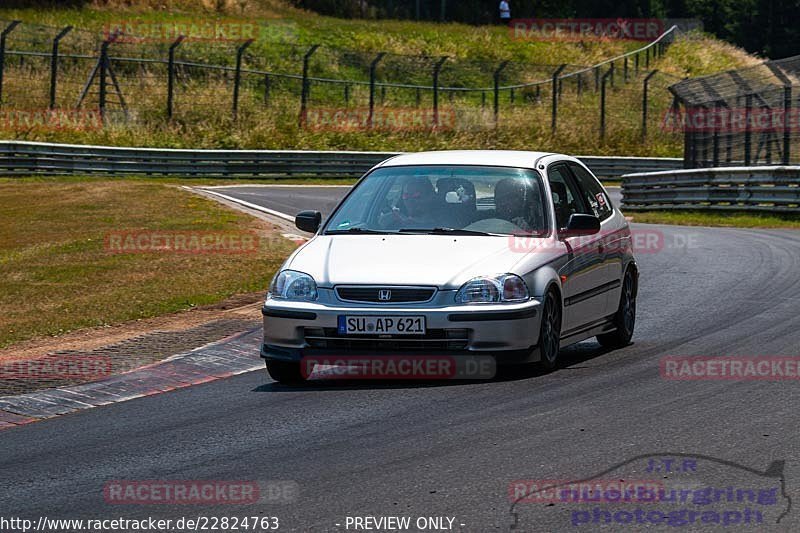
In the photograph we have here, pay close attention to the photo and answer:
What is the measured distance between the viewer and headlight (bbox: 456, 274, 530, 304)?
837 centimetres

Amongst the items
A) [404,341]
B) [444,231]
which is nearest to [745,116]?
[444,231]

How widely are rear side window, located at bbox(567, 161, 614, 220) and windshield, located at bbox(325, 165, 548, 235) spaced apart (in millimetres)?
854

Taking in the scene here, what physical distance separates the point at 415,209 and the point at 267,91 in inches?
1392

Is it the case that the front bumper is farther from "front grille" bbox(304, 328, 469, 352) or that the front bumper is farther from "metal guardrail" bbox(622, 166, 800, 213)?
"metal guardrail" bbox(622, 166, 800, 213)

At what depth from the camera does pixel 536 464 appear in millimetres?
6195

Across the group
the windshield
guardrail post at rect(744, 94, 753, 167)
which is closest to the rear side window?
the windshield

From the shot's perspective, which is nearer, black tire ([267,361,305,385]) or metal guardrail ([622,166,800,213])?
black tire ([267,361,305,385])

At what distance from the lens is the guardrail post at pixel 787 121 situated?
2833cm

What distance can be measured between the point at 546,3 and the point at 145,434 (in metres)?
84.8

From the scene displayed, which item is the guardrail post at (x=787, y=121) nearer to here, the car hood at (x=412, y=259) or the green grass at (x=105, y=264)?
the green grass at (x=105, y=264)

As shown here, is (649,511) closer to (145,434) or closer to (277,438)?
(277,438)

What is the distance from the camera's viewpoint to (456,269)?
27.8 feet

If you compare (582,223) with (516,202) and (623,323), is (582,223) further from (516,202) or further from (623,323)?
(623,323)

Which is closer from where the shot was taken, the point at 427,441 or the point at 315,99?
the point at 427,441
